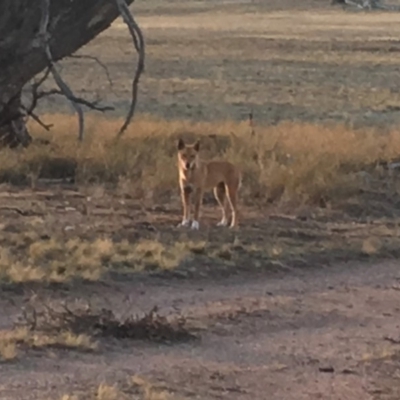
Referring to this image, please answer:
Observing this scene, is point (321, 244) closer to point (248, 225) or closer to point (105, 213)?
point (248, 225)

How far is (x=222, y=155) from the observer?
52.6 feet

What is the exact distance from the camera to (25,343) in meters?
7.55

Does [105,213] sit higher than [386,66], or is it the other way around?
[105,213]

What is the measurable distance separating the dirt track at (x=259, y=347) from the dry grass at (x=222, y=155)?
11.6ft

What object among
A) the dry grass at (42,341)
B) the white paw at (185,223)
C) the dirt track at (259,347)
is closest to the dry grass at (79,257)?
the dirt track at (259,347)

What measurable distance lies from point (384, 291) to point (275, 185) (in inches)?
165

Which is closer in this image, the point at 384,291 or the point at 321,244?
the point at 384,291

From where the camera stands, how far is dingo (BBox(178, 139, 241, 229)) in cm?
1216

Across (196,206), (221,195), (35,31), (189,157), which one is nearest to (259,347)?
(35,31)

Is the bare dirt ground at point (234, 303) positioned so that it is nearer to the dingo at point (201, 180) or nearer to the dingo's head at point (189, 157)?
the dingo at point (201, 180)

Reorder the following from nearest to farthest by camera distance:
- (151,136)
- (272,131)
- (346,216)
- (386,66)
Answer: (346,216) < (151,136) < (272,131) < (386,66)

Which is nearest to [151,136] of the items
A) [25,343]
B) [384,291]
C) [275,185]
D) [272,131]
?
[272,131]

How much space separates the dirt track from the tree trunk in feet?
5.58

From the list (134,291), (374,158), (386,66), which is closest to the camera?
(134,291)
